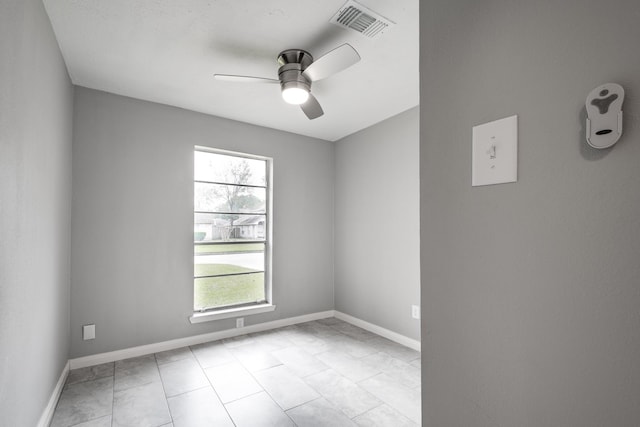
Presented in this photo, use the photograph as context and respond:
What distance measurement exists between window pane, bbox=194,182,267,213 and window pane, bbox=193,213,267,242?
8 centimetres

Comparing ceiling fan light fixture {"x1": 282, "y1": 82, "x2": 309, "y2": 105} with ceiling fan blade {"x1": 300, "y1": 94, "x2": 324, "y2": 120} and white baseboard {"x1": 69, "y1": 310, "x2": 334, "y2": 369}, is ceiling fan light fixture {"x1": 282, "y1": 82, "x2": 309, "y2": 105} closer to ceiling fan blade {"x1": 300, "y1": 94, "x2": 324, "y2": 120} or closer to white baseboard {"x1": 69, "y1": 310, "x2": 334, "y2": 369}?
ceiling fan blade {"x1": 300, "y1": 94, "x2": 324, "y2": 120}

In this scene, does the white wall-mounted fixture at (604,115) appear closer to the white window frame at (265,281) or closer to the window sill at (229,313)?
the white window frame at (265,281)

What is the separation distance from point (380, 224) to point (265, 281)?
1651mm

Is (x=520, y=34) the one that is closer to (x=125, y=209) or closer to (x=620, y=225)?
(x=620, y=225)

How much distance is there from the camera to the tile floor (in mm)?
2123

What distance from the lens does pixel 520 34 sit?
0.83 meters

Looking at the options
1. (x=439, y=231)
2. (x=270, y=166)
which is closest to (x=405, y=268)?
(x=270, y=166)

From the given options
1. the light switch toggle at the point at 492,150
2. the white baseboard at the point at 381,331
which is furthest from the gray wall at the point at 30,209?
the white baseboard at the point at 381,331

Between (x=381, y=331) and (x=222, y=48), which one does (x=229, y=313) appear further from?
(x=222, y=48)

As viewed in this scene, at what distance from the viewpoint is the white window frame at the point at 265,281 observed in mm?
3518

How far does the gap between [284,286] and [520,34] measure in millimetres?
3714

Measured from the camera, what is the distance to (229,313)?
366cm

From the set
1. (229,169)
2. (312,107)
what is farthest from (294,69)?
(229,169)

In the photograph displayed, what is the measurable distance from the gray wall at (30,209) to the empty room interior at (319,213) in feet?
0.08
